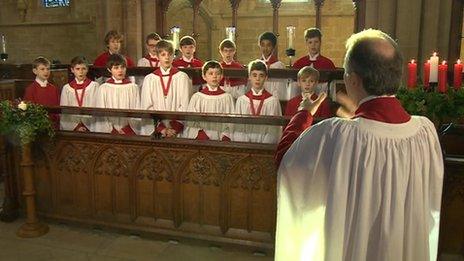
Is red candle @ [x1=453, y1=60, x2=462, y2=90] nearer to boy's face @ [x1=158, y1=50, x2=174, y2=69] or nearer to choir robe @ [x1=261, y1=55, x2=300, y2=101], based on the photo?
choir robe @ [x1=261, y1=55, x2=300, y2=101]

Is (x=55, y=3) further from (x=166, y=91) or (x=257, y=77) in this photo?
Result: (x=257, y=77)

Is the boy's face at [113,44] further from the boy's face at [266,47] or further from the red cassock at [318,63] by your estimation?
the red cassock at [318,63]

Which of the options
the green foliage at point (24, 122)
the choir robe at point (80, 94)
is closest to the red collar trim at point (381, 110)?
the green foliage at point (24, 122)

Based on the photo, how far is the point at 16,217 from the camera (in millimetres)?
4887

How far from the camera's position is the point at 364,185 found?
1.92 m

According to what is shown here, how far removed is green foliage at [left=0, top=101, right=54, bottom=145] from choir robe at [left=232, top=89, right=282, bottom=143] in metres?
1.85

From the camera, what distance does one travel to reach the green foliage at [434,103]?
12.1ft

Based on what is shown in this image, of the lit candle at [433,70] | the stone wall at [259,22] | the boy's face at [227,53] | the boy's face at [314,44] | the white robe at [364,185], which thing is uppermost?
the stone wall at [259,22]

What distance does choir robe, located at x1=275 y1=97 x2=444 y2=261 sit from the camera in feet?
6.27

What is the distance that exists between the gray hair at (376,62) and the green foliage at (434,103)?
77.0 inches

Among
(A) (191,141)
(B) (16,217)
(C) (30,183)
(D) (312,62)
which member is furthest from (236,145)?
(D) (312,62)

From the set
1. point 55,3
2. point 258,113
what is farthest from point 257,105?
point 55,3

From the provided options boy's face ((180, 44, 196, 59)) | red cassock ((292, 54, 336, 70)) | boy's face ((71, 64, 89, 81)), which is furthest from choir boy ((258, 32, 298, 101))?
→ boy's face ((71, 64, 89, 81))

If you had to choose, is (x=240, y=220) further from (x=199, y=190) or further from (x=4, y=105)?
(x=4, y=105)
